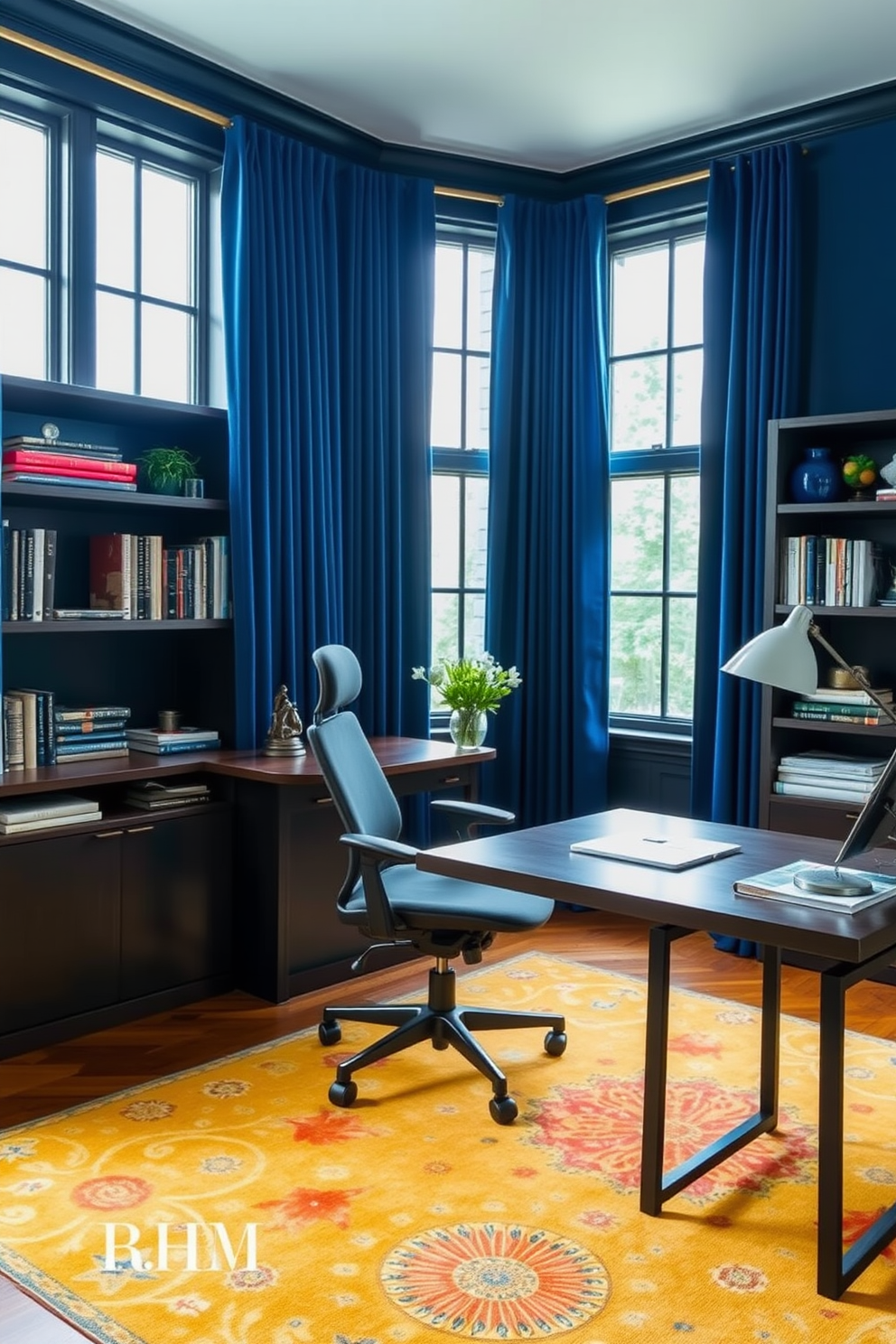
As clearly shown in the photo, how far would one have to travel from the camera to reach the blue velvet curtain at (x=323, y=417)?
4.14 metres

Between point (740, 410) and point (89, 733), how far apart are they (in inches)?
103

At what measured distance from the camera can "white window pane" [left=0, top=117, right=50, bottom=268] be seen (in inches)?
149

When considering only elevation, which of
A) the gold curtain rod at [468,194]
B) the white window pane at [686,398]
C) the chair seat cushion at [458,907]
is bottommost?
the chair seat cushion at [458,907]

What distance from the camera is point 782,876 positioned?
8.32 ft

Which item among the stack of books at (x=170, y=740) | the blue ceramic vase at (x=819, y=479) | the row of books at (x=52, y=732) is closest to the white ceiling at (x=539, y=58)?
the blue ceramic vase at (x=819, y=479)

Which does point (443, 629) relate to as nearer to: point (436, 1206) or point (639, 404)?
point (639, 404)

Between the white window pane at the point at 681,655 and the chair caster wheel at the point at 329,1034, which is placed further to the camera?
the white window pane at the point at 681,655

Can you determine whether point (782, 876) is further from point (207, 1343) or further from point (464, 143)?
point (464, 143)

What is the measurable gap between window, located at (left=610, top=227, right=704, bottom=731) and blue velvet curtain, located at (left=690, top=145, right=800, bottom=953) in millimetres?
244

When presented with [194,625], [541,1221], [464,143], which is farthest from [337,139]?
[541,1221]

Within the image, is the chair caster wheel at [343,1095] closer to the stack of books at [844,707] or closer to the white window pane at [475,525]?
the stack of books at [844,707]

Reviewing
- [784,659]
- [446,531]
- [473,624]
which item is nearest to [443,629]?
[473,624]

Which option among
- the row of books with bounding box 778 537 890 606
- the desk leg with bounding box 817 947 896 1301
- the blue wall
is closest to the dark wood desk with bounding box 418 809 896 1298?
the desk leg with bounding box 817 947 896 1301

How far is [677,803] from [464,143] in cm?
277
